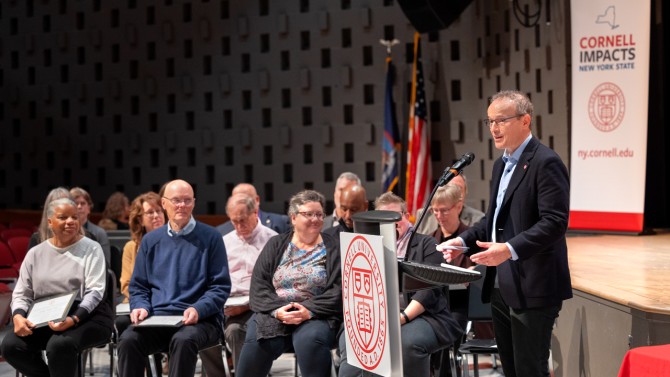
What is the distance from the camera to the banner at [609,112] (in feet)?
25.5

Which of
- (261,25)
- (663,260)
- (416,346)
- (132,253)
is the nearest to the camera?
(416,346)

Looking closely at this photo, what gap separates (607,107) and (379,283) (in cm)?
589

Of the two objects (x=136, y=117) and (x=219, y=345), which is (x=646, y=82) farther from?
(x=136, y=117)

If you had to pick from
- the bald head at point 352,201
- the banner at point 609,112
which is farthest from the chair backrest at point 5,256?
the banner at point 609,112

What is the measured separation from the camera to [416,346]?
14.4 ft

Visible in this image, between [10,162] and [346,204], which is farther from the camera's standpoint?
[10,162]

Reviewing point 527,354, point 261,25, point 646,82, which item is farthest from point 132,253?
point 261,25

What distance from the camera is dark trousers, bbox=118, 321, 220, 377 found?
15.6ft

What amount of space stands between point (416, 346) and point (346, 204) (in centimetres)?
156

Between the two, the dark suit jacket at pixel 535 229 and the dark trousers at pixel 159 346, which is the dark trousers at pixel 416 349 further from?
the dark suit jacket at pixel 535 229

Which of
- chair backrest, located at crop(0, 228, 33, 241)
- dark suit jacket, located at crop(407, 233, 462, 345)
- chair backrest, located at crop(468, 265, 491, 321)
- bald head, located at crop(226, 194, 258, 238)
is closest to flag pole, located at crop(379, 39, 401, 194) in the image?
chair backrest, located at crop(0, 228, 33, 241)

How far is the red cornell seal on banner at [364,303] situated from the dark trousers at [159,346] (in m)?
2.05

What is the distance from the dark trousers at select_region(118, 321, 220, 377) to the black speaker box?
17.1ft

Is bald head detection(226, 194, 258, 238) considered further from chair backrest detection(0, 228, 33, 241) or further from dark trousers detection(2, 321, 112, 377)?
chair backrest detection(0, 228, 33, 241)
